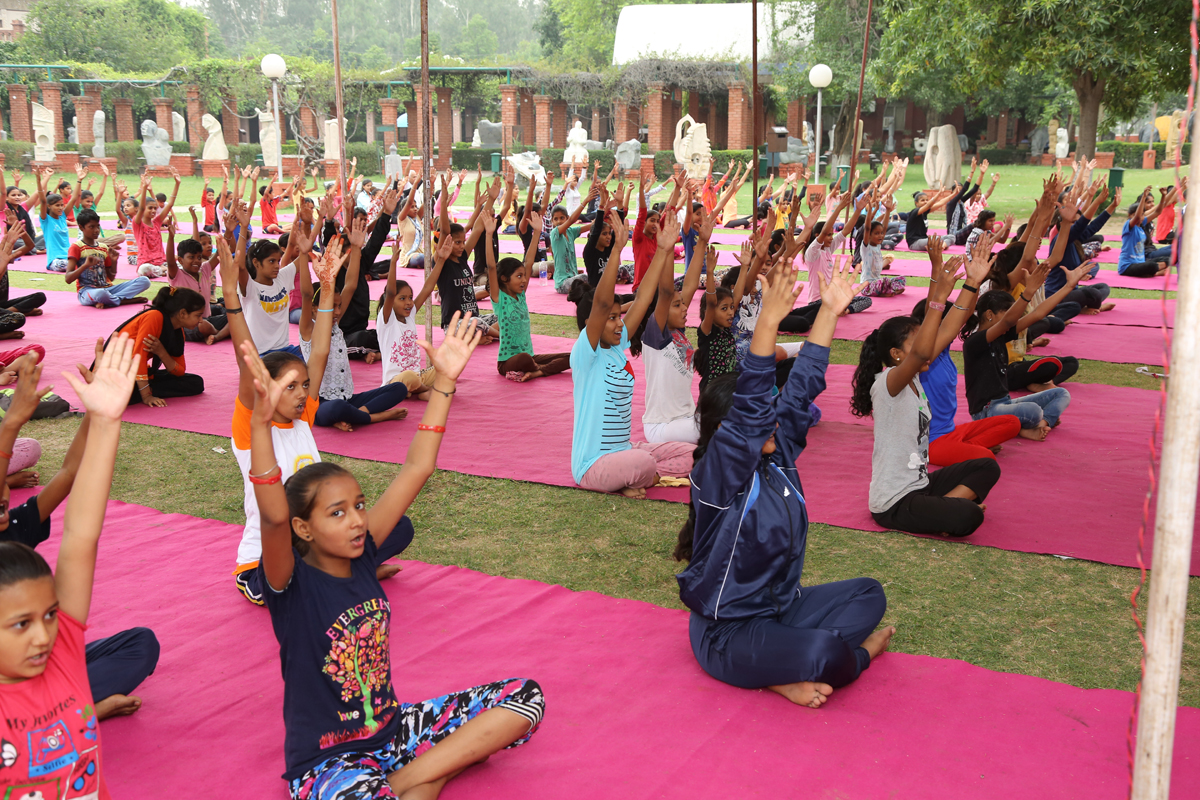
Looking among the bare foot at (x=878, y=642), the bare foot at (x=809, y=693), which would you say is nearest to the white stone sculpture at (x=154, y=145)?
the bare foot at (x=878, y=642)

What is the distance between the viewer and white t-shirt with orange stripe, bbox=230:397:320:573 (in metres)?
3.83

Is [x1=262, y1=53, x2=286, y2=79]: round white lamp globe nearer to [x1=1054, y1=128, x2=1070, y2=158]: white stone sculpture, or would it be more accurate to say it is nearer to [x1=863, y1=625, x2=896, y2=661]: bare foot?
[x1=863, y1=625, x2=896, y2=661]: bare foot

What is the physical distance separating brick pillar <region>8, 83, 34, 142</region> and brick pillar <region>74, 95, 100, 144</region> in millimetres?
1718

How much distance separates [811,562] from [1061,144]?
118 feet

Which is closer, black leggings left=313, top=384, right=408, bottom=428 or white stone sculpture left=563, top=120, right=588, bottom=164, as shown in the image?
black leggings left=313, top=384, right=408, bottom=428

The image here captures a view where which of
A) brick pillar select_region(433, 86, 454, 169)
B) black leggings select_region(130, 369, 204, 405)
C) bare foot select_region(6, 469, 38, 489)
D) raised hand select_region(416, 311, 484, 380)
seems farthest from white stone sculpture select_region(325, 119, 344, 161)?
raised hand select_region(416, 311, 484, 380)

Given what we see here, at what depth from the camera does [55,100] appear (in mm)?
33500

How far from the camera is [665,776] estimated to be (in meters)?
2.87

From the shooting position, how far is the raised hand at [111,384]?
219 centimetres

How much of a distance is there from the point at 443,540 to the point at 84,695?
2493mm

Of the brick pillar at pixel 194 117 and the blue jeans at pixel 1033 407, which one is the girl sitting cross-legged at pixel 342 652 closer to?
the blue jeans at pixel 1033 407

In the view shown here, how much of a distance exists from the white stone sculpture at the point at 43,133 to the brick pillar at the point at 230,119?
687cm

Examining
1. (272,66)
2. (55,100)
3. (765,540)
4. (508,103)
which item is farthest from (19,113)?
(765,540)

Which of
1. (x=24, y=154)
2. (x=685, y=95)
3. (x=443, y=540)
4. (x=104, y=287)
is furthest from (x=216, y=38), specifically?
(x=443, y=540)
